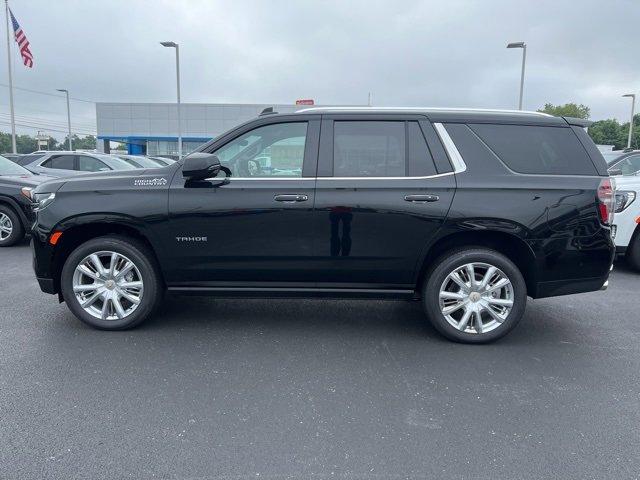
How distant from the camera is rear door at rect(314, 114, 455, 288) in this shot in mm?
4262

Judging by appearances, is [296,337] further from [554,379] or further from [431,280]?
[554,379]

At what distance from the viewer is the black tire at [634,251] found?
7117 millimetres

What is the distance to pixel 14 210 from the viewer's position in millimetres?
8664

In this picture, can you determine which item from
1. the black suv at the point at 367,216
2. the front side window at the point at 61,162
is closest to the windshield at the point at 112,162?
the front side window at the point at 61,162

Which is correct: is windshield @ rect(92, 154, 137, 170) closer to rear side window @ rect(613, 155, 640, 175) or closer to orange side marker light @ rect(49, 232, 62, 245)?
orange side marker light @ rect(49, 232, 62, 245)

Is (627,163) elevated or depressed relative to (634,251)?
elevated

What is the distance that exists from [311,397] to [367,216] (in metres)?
1.56

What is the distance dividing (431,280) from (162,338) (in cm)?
235

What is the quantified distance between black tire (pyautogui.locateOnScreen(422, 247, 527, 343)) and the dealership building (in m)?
43.9

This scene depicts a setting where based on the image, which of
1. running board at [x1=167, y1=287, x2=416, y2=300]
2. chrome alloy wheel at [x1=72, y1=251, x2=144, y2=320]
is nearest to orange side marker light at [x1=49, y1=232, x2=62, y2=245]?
chrome alloy wheel at [x1=72, y1=251, x2=144, y2=320]

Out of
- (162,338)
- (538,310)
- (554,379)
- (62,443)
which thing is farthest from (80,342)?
(538,310)

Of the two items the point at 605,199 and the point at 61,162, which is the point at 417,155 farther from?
the point at 61,162

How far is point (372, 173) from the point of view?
4.35 metres

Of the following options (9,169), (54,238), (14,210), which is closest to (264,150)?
(54,238)
